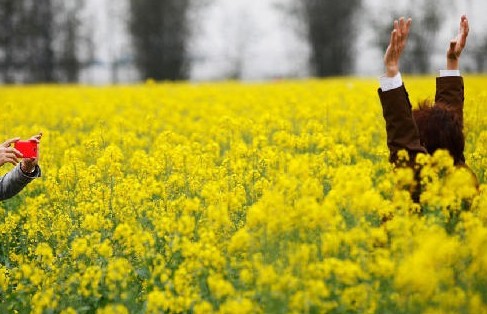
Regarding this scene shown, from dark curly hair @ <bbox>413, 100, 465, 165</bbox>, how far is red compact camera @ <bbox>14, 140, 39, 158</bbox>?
2.42 metres

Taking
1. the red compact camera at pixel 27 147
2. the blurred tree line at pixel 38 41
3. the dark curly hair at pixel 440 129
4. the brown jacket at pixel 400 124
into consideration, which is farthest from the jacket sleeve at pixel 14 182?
the blurred tree line at pixel 38 41

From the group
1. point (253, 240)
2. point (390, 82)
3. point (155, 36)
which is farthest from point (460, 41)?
point (155, 36)

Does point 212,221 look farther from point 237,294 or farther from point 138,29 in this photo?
point 138,29

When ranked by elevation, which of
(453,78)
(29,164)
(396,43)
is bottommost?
(29,164)

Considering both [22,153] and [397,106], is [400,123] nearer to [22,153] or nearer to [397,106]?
[397,106]

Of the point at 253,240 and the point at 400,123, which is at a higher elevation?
the point at 400,123

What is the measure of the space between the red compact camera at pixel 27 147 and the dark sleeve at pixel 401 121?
7.25 feet

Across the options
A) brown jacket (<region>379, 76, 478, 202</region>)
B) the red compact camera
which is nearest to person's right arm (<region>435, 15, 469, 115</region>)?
brown jacket (<region>379, 76, 478, 202</region>)

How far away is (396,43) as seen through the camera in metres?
4.25

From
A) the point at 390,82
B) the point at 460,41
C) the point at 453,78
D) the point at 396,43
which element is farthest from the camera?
the point at 453,78

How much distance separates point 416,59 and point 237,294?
38.1m

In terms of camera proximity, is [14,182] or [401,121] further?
[14,182]

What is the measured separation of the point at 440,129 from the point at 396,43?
0.64 metres

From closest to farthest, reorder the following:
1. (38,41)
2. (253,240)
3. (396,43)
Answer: (253,240) < (396,43) < (38,41)
